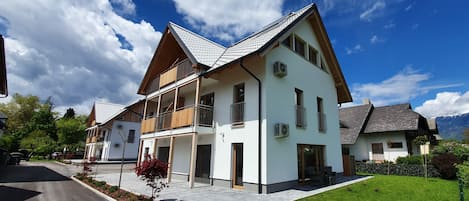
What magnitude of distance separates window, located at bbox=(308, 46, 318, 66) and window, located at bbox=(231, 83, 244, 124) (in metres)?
5.54

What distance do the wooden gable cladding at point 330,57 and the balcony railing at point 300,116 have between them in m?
5.93

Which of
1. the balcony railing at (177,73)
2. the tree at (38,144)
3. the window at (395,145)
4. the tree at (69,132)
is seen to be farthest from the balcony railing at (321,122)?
the tree at (38,144)

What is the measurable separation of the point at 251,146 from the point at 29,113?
5859 cm

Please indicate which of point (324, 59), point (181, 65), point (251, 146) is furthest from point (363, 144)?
point (181, 65)

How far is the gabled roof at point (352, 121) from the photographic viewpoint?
22952mm

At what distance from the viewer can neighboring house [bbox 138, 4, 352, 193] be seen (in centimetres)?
1026

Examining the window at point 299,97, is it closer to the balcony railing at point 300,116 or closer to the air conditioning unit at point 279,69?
the balcony railing at point 300,116

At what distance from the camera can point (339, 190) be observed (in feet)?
32.9

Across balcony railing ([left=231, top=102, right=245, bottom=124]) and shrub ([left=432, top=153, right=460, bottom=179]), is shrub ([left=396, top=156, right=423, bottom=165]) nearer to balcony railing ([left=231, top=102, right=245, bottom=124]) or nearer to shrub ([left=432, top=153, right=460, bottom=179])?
shrub ([left=432, top=153, right=460, bottom=179])

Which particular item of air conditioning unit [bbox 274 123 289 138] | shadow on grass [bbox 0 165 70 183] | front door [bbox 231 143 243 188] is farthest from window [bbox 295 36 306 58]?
shadow on grass [bbox 0 165 70 183]

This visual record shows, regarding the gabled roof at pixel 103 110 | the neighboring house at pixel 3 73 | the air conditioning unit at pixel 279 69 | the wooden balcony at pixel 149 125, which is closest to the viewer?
the air conditioning unit at pixel 279 69

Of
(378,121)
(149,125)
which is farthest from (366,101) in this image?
(149,125)

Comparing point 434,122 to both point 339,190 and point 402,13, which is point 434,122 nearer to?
point 402,13

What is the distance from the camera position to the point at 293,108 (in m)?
11.8
